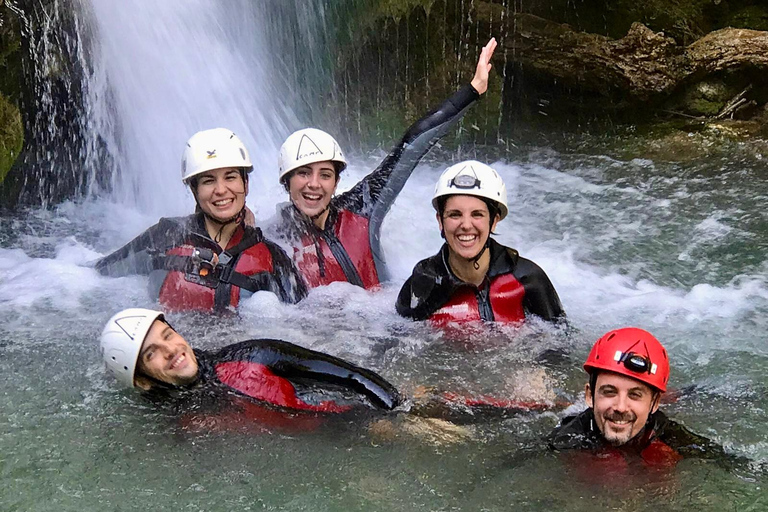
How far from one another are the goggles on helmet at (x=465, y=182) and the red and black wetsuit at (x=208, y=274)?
4.06 feet

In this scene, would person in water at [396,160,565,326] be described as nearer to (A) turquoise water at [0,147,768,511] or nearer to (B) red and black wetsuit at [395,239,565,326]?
(B) red and black wetsuit at [395,239,565,326]

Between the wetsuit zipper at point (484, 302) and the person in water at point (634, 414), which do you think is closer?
the person in water at point (634, 414)

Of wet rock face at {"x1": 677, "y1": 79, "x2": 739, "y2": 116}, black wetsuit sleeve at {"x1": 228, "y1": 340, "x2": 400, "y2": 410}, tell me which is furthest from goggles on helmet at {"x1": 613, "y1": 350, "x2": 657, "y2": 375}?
wet rock face at {"x1": 677, "y1": 79, "x2": 739, "y2": 116}

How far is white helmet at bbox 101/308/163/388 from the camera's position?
368cm

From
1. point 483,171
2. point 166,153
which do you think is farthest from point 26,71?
point 483,171

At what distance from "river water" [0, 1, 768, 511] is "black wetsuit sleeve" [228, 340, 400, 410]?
0.47 feet

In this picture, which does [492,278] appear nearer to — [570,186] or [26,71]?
[570,186]

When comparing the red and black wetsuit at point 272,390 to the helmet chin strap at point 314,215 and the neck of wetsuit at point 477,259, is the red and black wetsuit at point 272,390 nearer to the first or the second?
the neck of wetsuit at point 477,259

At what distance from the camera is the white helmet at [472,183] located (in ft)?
14.3

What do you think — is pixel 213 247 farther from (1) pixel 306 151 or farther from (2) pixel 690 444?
(2) pixel 690 444

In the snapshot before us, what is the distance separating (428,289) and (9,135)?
4.44 meters

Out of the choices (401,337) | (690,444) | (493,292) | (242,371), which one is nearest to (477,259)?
(493,292)

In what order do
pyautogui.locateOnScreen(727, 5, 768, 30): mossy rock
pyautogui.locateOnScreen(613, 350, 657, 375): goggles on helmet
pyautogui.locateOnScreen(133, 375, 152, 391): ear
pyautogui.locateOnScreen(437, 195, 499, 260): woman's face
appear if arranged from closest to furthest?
pyautogui.locateOnScreen(613, 350, 657, 375): goggles on helmet < pyautogui.locateOnScreen(133, 375, 152, 391): ear < pyautogui.locateOnScreen(437, 195, 499, 260): woman's face < pyautogui.locateOnScreen(727, 5, 768, 30): mossy rock

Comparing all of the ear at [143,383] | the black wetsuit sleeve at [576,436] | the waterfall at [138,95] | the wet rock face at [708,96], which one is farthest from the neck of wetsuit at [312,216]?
the wet rock face at [708,96]
